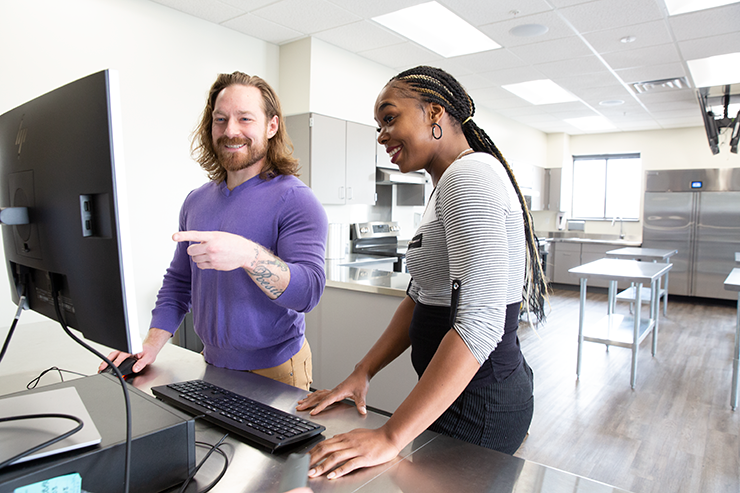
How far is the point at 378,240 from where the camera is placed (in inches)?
192

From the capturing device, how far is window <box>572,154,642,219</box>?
825 centimetres

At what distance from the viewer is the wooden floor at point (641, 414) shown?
2385mm

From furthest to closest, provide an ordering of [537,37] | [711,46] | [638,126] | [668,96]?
[638,126]
[668,96]
[711,46]
[537,37]

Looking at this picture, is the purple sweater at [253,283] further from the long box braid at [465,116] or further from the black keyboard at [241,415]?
the long box braid at [465,116]

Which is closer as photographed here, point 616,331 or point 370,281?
point 370,281

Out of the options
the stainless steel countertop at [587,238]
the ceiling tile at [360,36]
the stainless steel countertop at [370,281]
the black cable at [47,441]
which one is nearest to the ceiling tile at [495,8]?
the ceiling tile at [360,36]

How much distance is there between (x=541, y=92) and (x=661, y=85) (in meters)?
1.25

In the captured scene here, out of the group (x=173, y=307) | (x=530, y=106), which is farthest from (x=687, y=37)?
(x=173, y=307)

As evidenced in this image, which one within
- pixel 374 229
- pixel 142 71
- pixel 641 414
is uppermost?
pixel 142 71

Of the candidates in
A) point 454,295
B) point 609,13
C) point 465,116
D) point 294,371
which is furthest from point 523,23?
point 454,295

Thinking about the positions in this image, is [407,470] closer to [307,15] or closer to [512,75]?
[307,15]

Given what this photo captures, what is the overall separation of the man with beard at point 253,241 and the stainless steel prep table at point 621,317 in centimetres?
300

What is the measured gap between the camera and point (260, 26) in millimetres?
3658

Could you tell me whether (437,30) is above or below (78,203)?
above
